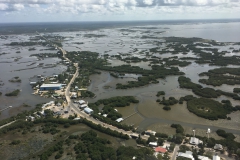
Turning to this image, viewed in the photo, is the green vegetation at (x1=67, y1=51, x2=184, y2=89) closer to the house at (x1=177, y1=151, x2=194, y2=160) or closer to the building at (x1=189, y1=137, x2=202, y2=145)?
the building at (x1=189, y1=137, x2=202, y2=145)

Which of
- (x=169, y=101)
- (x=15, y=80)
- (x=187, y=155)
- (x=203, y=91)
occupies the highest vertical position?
(x=203, y=91)

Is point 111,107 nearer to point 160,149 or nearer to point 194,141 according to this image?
point 160,149

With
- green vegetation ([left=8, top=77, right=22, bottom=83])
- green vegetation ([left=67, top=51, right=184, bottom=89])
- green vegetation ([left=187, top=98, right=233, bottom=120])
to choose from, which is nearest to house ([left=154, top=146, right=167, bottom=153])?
green vegetation ([left=187, top=98, right=233, bottom=120])

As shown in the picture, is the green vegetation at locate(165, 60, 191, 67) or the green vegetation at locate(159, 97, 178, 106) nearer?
the green vegetation at locate(159, 97, 178, 106)

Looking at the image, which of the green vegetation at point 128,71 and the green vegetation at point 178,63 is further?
the green vegetation at point 178,63

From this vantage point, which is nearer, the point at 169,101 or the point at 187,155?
the point at 187,155

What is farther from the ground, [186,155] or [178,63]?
[178,63]

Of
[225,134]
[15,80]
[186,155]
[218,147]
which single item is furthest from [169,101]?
[15,80]

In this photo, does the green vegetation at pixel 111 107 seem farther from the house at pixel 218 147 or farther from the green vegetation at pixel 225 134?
the green vegetation at pixel 225 134

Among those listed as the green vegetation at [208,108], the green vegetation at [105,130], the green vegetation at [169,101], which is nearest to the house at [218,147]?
the green vegetation at [208,108]
